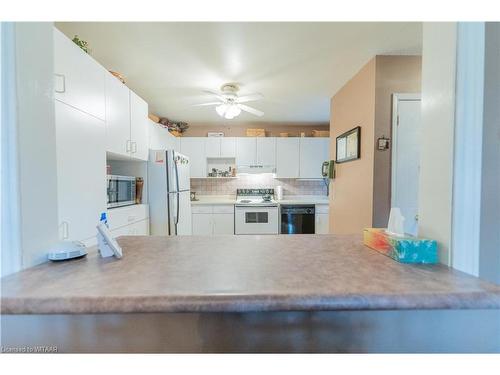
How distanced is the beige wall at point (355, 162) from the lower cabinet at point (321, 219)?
72 centimetres

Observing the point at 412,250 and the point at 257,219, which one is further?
the point at 257,219

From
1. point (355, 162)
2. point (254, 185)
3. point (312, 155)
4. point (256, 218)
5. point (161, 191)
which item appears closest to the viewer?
point (355, 162)

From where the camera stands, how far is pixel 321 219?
3.72 m

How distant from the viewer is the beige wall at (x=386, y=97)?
198cm

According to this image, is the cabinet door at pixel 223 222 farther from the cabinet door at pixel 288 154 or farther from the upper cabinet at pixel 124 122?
the upper cabinet at pixel 124 122

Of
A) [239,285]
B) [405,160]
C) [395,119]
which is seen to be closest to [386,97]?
[395,119]

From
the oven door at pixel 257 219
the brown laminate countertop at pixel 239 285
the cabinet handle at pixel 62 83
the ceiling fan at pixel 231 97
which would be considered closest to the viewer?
the brown laminate countertop at pixel 239 285

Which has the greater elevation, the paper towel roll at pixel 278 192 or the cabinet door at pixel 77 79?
the cabinet door at pixel 77 79

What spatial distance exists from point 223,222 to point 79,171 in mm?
2478

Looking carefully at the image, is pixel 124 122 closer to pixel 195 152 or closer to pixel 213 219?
pixel 195 152

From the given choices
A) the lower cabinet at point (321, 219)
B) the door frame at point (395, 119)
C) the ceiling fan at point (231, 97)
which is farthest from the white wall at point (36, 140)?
the lower cabinet at point (321, 219)

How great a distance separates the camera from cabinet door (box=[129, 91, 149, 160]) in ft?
7.41

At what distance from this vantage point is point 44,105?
633 mm
